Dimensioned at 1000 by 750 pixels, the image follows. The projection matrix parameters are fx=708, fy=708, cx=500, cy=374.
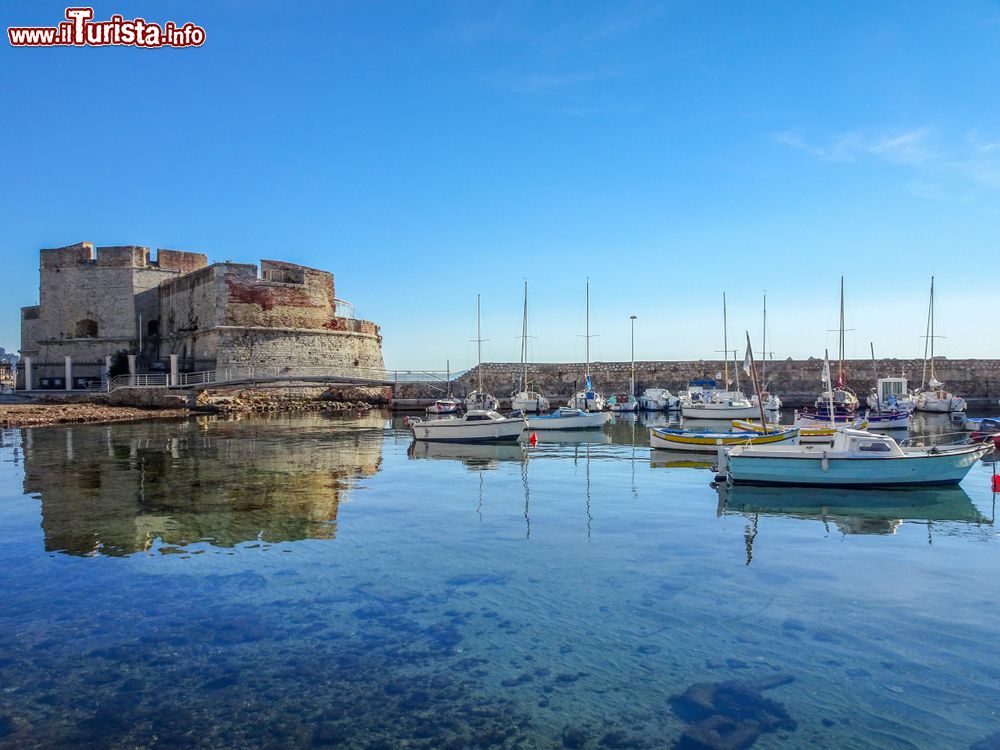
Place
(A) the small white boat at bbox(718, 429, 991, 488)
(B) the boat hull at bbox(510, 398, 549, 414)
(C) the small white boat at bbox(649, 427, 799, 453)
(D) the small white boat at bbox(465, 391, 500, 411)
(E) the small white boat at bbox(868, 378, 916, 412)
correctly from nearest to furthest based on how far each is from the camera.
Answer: (A) the small white boat at bbox(718, 429, 991, 488), (C) the small white boat at bbox(649, 427, 799, 453), (D) the small white boat at bbox(465, 391, 500, 411), (E) the small white boat at bbox(868, 378, 916, 412), (B) the boat hull at bbox(510, 398, 549, 414)

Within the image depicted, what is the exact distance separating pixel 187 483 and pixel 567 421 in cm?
1477

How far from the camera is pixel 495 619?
6.07 metres


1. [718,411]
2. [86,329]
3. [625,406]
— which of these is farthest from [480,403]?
[86,329]

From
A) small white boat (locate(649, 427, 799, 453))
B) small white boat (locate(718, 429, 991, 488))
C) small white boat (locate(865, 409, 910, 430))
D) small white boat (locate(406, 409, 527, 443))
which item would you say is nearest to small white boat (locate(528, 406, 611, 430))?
small white boat (locate(406, 409, 527, 443))

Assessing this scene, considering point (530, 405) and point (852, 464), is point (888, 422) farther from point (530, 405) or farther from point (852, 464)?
point (530, 405)

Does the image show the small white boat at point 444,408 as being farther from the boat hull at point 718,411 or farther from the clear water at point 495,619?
the clear water at point 495,619

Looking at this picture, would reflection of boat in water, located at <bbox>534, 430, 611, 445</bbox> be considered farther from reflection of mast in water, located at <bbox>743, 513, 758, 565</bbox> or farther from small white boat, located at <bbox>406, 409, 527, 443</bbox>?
reflection of mast in water, located at <bbox>743, 513, 758, 565</bbox>

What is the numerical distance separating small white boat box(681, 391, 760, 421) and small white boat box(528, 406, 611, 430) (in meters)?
6.42

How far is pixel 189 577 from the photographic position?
287 inches

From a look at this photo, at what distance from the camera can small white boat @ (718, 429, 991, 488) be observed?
Result: 12.2 m

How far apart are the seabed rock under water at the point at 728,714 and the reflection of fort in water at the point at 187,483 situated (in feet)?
19.0

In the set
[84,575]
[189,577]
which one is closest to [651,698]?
[189,577]

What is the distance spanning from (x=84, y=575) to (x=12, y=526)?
10.8 feet

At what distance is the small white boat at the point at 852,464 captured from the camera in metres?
12.2
